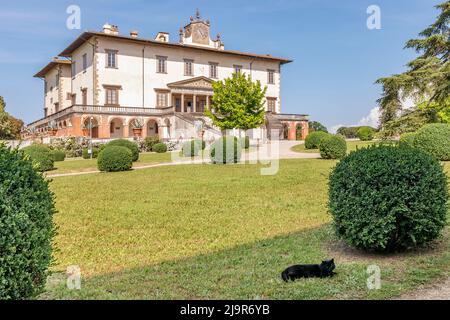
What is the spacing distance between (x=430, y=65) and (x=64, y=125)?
35.4 metres

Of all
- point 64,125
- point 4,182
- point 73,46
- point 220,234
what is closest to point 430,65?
point 220,234

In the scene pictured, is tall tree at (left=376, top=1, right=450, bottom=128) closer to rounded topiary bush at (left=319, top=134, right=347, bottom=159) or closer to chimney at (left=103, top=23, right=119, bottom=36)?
rounded topiary bush at (left=319, top=134, right=347, bottom=159)

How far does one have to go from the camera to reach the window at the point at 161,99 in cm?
4741

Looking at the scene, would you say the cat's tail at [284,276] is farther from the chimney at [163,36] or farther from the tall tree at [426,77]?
the chimney at [163,36]

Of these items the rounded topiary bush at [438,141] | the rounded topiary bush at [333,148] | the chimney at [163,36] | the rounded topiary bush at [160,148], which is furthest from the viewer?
the chimney at [163,36]

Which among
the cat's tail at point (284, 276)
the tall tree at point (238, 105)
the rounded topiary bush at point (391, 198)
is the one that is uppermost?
the tall tree at point (238, 105)

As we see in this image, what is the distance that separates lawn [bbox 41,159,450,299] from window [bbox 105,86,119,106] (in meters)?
31.1

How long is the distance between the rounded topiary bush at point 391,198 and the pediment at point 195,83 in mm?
43415

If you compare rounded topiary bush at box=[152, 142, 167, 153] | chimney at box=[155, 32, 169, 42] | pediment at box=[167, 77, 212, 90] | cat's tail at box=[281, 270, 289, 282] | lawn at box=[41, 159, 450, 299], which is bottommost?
lawn at box=[41, 159, 450, 299]

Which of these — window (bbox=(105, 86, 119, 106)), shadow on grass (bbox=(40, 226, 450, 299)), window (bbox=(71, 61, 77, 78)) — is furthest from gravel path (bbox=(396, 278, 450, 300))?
window (bbox=(71, 61, 77, 78))

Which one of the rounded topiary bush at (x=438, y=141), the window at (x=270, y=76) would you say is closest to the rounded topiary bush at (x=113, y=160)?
the rounded topiary bush at (x=438, y=141)

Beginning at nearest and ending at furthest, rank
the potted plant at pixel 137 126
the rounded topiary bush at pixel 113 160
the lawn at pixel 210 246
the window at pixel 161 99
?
the lawn at pixel 210 246 → the rounded topiary bush at pixel 113 160 → the potted plant at pixel 137 126 → the window at pixel 161 99

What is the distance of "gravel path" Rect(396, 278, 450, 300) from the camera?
445 centimetres
